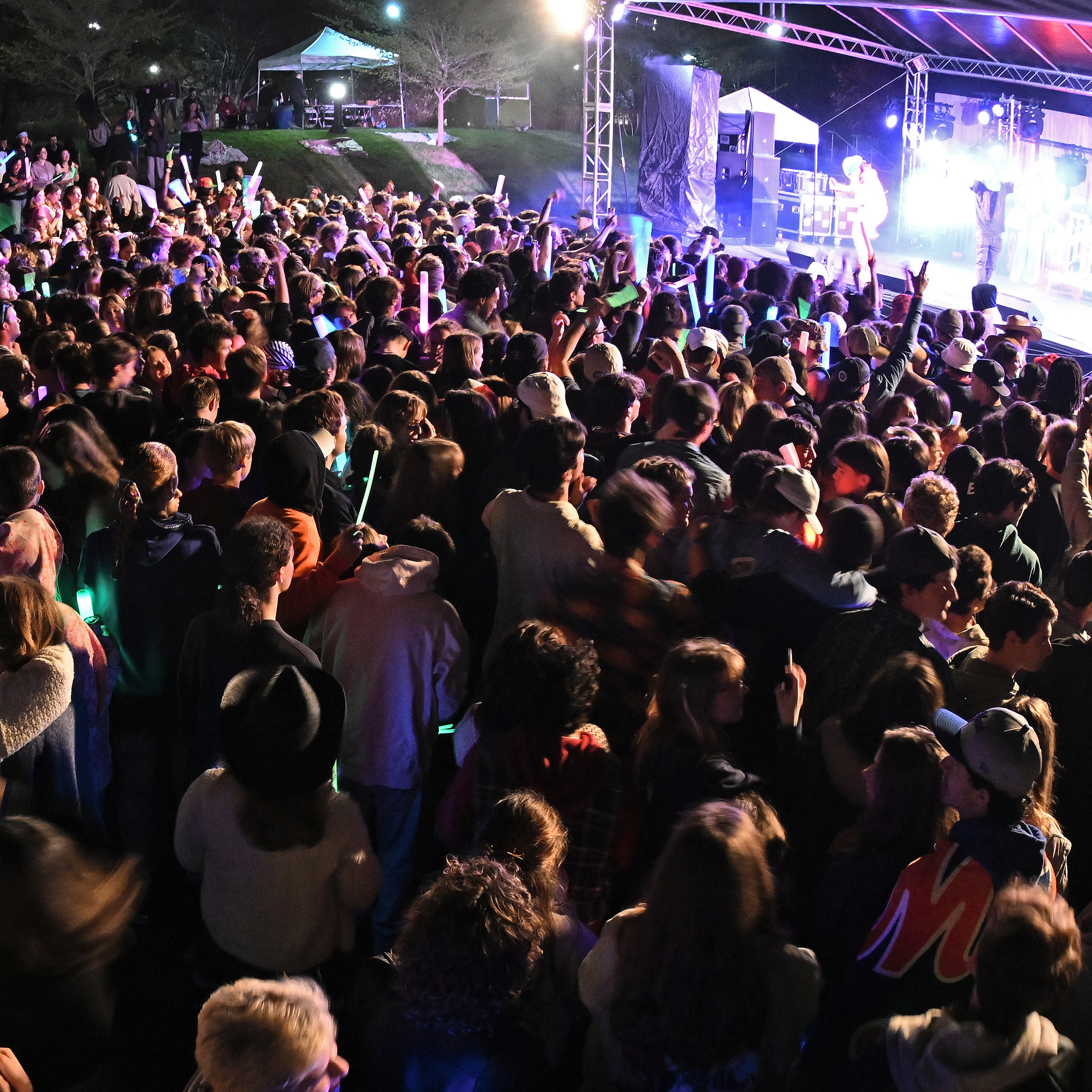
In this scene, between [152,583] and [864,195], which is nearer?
[152,583]

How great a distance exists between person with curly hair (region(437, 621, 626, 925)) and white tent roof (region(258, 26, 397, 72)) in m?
28.9

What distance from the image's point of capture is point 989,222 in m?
16.0

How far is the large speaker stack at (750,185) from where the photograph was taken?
19.0 meters

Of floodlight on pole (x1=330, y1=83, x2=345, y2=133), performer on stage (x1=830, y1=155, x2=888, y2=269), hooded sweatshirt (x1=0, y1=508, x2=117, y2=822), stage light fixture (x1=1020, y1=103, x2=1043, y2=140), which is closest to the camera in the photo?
hooded sweatshirt (x1=0, y1=508, x2=117, y2=822)

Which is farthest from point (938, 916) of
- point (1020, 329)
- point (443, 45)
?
point (443, 45)

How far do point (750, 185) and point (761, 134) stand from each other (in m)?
0.89

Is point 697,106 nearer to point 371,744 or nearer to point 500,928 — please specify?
point 371,744

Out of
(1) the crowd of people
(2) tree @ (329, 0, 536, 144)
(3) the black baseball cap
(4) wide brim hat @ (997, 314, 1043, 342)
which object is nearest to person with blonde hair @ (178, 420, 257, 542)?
(1) the crowd of people

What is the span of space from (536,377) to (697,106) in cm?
1363

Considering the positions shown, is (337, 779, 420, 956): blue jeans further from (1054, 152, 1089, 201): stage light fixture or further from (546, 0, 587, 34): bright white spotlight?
(546, 0, 587, 34): bright white spotlight

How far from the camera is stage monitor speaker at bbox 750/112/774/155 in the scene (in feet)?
61.6

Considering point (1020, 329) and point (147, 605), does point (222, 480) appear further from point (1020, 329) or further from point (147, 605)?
point (1020, 329)

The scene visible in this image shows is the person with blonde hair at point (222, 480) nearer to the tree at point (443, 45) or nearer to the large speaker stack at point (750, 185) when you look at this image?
the large speaker stack at point (750, 185)

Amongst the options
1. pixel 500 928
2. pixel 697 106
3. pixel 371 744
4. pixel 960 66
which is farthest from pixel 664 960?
pixel 960 66
